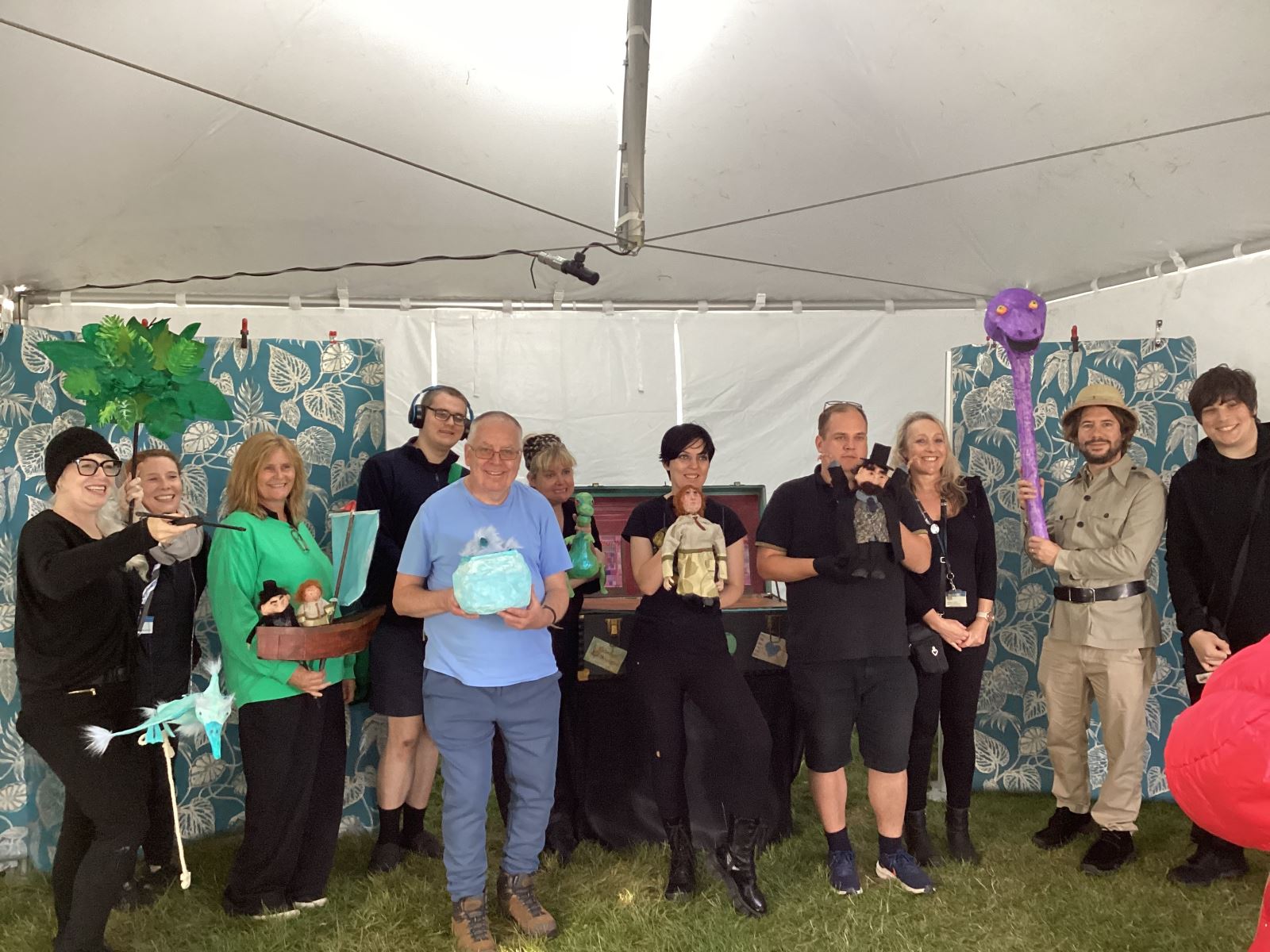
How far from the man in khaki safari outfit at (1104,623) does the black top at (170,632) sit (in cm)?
309

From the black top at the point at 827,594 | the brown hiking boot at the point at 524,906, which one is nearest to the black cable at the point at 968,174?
the black top at the point at 827,594

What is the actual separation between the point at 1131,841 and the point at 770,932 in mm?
1545

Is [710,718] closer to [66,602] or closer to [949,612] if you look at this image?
[949,612]

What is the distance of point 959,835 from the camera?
3.51 metres

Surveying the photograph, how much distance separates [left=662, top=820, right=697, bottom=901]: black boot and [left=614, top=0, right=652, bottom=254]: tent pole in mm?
2309

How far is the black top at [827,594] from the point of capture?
3086mm

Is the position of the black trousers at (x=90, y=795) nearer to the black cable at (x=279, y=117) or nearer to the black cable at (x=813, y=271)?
the black cable at (x=279, y=117)

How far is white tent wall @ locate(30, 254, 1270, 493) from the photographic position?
16.4 feet

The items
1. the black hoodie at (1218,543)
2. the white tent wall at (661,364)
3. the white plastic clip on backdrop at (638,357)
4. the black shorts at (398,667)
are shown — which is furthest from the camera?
the white plastic clip on backdrop at (638,357)

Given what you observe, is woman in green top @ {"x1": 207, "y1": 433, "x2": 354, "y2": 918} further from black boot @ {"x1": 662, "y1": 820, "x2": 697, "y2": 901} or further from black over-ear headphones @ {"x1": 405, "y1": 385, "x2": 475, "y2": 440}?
black boot @ {"x1": 662, "y1": 820, "x2": 697, "y2": 901}

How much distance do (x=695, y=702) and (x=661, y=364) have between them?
8.18 ft

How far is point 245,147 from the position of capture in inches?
153

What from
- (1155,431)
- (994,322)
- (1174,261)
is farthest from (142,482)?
(1174,261)

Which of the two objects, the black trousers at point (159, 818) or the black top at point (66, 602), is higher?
the black top at point (66, 602)
